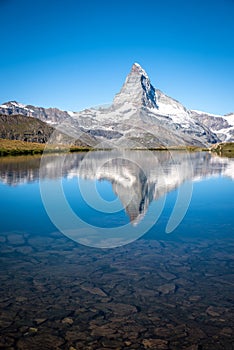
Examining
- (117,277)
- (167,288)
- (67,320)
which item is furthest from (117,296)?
(67,320)

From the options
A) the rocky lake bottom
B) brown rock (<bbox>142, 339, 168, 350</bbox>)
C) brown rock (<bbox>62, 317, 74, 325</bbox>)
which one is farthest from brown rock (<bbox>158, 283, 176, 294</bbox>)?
brown rock (<bbox>62, 317, 74, 325</bbox>)

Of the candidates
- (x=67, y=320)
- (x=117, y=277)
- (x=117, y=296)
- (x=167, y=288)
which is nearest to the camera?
(x=67, y=320)

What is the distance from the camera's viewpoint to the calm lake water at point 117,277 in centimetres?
1003

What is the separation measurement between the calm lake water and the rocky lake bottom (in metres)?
0.03

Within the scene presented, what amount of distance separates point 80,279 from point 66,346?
14.7ft

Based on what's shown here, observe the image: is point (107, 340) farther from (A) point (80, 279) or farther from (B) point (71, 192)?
(B) point (71, 192)

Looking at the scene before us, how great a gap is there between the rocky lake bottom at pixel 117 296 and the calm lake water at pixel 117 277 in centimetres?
3

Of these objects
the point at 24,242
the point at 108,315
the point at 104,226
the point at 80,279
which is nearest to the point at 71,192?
the point at 104,226

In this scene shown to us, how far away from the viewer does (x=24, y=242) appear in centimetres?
1928

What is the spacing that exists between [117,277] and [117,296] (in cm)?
168

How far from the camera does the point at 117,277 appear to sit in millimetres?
14086

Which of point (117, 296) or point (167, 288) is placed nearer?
point (117, 296)

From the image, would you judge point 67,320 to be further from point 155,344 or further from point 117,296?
point 155,344

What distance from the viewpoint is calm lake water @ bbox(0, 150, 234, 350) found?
10031mm
